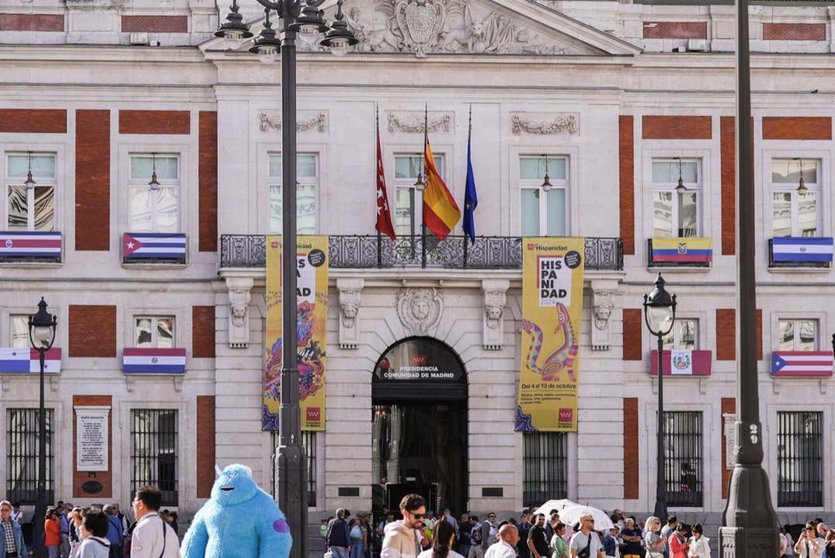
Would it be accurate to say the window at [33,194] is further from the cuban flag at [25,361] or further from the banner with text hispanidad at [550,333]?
the banner with text hispanidad at [550,333]

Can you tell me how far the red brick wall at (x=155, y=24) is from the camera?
Answer: 4506 centimetres

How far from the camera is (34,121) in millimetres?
44844

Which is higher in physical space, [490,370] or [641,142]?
[641,142]

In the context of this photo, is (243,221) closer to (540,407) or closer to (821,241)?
(540,407)

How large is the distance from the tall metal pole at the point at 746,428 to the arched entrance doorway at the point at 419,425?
26134mm

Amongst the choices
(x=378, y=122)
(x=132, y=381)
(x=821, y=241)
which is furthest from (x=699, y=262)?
(x=132, y=381)

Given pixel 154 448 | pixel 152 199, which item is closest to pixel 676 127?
pixel 152 199

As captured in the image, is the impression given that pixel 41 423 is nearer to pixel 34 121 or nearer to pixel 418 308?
pixel 34 121

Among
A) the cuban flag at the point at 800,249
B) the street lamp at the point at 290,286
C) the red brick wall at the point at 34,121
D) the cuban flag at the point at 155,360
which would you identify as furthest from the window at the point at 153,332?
the street lamp at the point at 290,286

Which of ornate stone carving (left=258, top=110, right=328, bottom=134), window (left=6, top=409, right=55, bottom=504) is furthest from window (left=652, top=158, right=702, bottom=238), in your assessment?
window (left=6, top=409, right=55, bottom=504)

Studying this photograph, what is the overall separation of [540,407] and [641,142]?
6.70 metres

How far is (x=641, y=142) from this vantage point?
4600cm

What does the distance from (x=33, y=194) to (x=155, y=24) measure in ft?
15.6

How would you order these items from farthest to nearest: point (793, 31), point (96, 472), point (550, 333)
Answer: point (793, 31) → point (550, 333) → point (96, 472)
